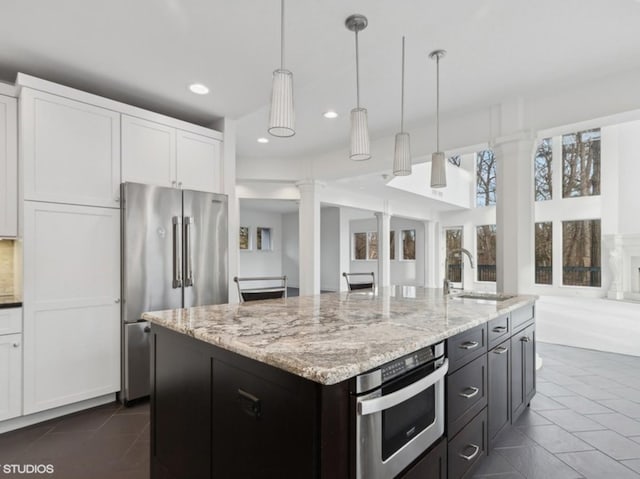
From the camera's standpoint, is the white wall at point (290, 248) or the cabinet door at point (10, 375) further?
the white wall at point (290, 248)

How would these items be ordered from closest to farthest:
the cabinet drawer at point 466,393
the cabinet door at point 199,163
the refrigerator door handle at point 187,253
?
the cabinet drawer at point 466,393
the refrigerator door handle at point 187,253
the cabinet door at point 199,163

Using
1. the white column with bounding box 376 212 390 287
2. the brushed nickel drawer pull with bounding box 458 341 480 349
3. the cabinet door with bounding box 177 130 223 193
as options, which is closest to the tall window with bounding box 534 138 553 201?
the white column with bounding box 376 212 390 287

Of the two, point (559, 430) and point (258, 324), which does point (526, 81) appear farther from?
point (258, 324)

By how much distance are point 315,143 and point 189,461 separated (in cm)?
413

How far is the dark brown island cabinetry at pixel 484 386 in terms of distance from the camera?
165 cm

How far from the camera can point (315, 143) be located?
195 inches

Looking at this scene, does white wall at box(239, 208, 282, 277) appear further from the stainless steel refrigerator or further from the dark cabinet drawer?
the dark cabinet drawer

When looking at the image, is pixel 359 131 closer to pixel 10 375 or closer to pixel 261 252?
pixel 10 375

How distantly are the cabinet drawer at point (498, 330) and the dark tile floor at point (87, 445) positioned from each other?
2.08 m

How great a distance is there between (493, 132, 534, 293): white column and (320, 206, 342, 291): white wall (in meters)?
7.48

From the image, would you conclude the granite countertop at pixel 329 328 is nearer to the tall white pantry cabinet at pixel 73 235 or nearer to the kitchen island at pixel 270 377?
the kitchen island at pixel 270 377

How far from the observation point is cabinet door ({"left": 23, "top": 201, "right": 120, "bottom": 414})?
2531mm

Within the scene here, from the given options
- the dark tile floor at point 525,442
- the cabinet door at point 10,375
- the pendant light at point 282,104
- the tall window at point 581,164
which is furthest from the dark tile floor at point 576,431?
the tall window at point 581,164

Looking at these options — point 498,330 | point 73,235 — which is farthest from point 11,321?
point 498,330
